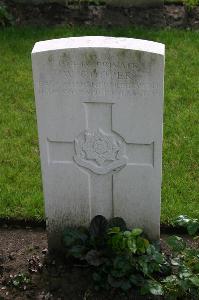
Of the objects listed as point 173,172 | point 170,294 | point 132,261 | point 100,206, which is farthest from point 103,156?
point 173,172

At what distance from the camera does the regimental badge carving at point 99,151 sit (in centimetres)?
376

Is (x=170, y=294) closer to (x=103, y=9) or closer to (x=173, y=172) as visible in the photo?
(x=173, y=172)

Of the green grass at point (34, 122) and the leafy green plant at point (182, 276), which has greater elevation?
the green grass at point (34, 122)

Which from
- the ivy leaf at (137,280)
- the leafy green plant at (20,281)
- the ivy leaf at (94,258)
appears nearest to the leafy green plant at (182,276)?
the ivy leaf at (137,280)

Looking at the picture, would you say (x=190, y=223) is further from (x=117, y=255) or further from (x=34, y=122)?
(x=34, y=122)

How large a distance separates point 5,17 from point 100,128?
423 cm

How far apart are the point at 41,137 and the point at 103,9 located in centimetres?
431

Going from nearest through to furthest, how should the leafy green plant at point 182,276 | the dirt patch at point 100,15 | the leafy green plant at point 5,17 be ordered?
1. the leafy green plant at point 182,276
2. the leafy green plant at point 5,17
3. the dirt patch at point 100,15

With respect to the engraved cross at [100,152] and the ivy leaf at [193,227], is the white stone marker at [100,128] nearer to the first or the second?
the engraved cross at [100,152]

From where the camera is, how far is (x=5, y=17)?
297 inches

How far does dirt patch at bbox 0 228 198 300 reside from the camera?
389 cm

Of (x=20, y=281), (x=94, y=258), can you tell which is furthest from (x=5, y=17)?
(x=94, y=258)

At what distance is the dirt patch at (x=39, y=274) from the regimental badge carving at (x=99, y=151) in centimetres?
67

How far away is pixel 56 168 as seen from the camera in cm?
390
